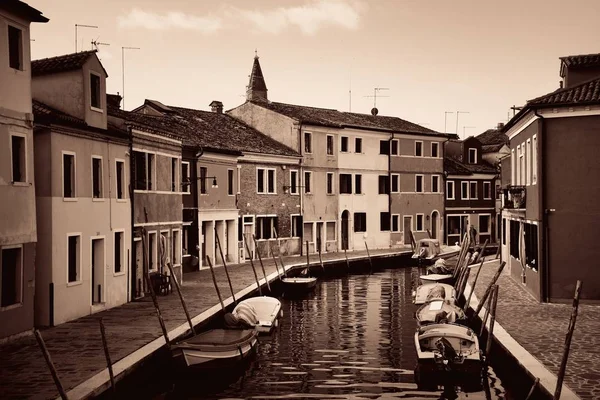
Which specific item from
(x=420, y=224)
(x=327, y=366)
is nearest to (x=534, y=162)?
(x=327, y=366)

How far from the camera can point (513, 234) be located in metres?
31.6

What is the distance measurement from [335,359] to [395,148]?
35238mm

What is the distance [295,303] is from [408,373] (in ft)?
44.1

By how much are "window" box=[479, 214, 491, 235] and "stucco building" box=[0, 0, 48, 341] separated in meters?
44.4

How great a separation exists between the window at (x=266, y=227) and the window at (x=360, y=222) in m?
8.19

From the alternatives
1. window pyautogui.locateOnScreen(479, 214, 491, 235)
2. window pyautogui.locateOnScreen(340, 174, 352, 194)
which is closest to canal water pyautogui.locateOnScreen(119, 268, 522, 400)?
window pyautogui.locateOnScreen(340, 174, 352, 194)

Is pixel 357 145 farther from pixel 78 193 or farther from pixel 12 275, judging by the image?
pixel 12 275

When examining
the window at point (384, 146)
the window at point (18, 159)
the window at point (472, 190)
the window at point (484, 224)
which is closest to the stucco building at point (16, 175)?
the window at point (18, 159)

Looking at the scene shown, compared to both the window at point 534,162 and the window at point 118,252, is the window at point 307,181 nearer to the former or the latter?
the window at point 534,162

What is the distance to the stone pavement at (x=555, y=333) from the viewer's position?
14031mm

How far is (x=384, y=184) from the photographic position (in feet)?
173

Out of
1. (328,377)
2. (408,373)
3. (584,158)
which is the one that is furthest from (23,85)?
(584,158)

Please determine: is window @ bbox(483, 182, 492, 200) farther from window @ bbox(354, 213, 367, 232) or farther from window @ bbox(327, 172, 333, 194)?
window @ bbox(327, 172, 333, 194)

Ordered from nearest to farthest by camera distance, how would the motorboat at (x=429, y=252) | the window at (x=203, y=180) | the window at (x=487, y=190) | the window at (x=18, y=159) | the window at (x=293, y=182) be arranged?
the window at (x=18, y=159) → the window at (x=203, y=180) → the motorboat at (x=429, y=252) → the window at (x=293, y=182) → the window at (x=487, y=190)
